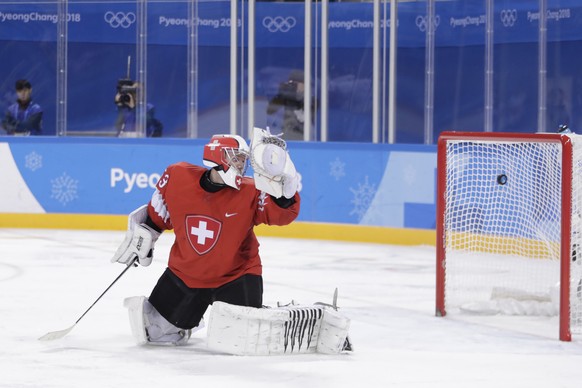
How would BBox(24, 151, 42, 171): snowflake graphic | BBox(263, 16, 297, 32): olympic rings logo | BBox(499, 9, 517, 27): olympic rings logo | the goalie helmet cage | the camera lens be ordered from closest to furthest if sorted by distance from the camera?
the goalie helmet cage, BBox(499, 9, 517, 27): olympic rings logo, BBox(24, 151, 42, 171): snowflake graphic, the camera lens, BBox(263, 16, 297, 32): olympic rings logo

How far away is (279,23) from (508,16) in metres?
2.15

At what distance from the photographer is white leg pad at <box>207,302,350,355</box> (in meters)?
4.33

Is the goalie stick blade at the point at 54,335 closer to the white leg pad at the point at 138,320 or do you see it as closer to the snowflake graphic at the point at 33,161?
the white leg pad at the point at 138,320

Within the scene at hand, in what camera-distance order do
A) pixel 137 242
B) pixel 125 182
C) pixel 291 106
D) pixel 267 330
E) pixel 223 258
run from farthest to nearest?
pixel 291 106 → pixel 125 182 → pixel 137 242 → pixel 223 258 → pixel 267 330

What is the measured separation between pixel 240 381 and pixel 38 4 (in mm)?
6406

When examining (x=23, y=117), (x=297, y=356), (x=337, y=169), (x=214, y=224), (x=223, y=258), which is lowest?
(x=297, y=356)

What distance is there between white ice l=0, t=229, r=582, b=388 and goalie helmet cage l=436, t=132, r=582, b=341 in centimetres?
17

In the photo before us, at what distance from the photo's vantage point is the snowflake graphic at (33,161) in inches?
358

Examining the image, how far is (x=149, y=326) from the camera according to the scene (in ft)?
15.0

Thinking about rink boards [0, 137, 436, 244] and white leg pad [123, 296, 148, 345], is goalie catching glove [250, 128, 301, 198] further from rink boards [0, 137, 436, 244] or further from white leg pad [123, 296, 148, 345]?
rink boards [0, 137, 436, 244]

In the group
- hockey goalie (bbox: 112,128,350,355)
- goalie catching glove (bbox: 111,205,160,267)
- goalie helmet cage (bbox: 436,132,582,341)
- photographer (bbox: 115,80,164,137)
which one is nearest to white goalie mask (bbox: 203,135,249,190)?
hockey goalie (bbox: 112,128,350,355)

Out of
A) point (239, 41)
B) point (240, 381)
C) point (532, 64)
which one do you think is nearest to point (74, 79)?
point (239, 41)

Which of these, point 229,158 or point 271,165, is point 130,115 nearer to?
point 229,158

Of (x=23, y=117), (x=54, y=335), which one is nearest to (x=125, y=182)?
(x=23, y=117)
